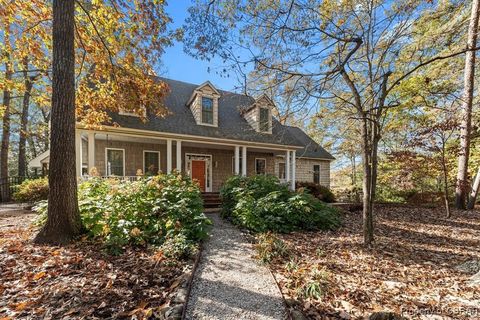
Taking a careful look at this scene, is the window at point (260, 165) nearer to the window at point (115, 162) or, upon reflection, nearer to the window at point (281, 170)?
the window at point (281, 170)

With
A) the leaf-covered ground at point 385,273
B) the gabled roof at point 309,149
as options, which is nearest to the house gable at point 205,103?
the gabled roof at point 309,149

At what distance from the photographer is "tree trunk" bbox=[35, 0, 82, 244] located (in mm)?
4098

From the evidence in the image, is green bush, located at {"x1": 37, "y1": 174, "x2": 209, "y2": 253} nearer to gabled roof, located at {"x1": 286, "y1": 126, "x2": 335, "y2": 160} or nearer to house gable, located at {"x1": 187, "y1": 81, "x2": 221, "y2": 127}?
house gable, located at {"x1": 187, "y1": 81, "x2": 221, "y2": 127}

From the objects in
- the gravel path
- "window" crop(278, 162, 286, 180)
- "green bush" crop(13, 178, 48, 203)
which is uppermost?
"window" crop(278, 162, 286, 180)

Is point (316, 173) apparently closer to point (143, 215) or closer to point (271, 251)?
point (271, 251)

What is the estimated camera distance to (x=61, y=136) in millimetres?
4117

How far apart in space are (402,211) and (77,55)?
13.1 metres

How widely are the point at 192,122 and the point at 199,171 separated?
2.76 m

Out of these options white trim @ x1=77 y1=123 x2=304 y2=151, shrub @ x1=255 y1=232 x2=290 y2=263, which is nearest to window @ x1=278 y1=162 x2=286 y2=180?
white trim @ x1=77 y1=123 x2=304 y2=151

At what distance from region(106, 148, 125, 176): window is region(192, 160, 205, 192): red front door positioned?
3.36m

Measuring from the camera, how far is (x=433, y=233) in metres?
6.26

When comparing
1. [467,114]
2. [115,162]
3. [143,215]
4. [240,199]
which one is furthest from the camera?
[115,162]

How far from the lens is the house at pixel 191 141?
9.27m

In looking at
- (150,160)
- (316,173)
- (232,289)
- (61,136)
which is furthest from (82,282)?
(316,173)
